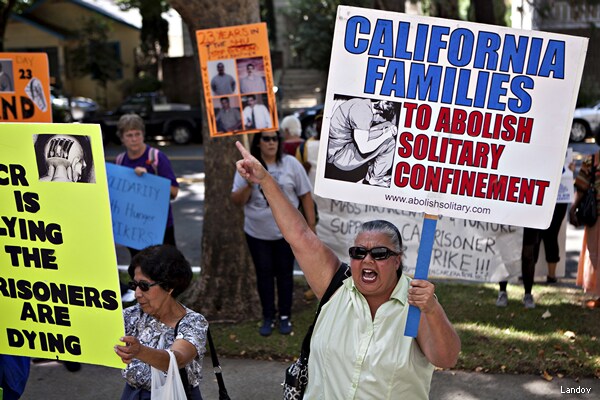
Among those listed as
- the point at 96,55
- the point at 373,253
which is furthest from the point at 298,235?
the point at 96,55

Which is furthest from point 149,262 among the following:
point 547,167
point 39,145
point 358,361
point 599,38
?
point 599,38

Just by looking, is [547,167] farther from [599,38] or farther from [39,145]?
[599,38]

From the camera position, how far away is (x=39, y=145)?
3543 mm

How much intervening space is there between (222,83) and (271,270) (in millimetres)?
1521

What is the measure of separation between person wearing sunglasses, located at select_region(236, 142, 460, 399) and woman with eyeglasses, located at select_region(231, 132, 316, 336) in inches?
123

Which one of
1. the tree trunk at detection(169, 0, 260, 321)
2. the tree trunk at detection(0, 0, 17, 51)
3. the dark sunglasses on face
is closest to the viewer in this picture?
the dark sunglasses on face

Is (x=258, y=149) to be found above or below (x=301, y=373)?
above

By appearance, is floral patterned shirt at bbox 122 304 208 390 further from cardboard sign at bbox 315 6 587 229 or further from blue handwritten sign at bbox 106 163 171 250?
blue handwritten sign at bbox 106 163 171 250

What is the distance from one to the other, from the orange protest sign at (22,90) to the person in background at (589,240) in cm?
434

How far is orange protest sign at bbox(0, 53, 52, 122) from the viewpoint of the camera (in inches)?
244

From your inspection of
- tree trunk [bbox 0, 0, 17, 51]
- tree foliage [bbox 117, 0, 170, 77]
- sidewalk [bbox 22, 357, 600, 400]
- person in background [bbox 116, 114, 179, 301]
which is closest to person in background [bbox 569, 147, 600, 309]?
sidewalk [bbox 22, 357, 600, 400]

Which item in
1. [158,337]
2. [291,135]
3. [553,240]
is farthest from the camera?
[291,135]

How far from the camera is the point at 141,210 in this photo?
6.47 metres

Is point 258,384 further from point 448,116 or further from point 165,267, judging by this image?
point 448,116
